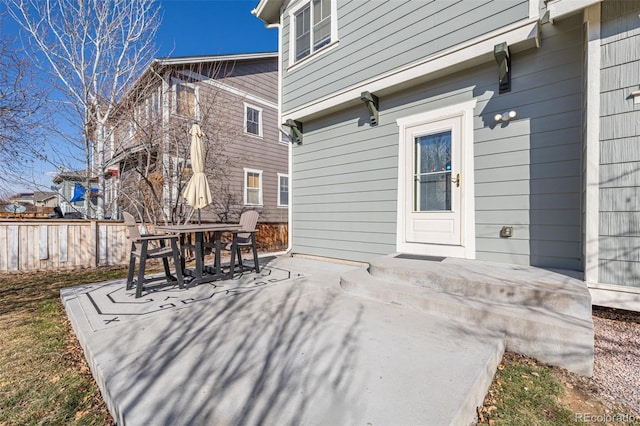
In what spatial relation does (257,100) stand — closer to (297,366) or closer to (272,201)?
(272,201)

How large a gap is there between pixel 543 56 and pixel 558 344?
127 inches

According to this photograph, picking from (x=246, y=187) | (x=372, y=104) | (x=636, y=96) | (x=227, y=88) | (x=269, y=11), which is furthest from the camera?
(x=246, y=187)

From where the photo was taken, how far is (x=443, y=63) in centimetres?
402

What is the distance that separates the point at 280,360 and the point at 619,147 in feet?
11.3

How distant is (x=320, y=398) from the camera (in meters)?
1.66

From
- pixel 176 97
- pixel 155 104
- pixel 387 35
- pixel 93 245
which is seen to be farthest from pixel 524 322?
pixel 176 97

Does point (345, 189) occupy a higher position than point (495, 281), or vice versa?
point (345, 189)

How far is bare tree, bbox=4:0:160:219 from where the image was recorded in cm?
759

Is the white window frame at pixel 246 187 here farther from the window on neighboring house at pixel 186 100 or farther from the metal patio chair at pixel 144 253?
the metal patio chair at pixel 144 253

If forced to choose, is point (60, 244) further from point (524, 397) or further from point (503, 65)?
point (503, 65)

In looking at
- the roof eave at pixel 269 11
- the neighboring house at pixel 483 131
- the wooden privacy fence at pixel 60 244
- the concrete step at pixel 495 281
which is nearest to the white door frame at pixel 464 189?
the neighboring house at pixel 483 131

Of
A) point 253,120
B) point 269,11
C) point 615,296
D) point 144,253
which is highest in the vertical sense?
point 269,11

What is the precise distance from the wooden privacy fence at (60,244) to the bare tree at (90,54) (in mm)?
1520

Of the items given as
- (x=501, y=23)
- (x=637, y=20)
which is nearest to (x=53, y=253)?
(x=501, y=23)
